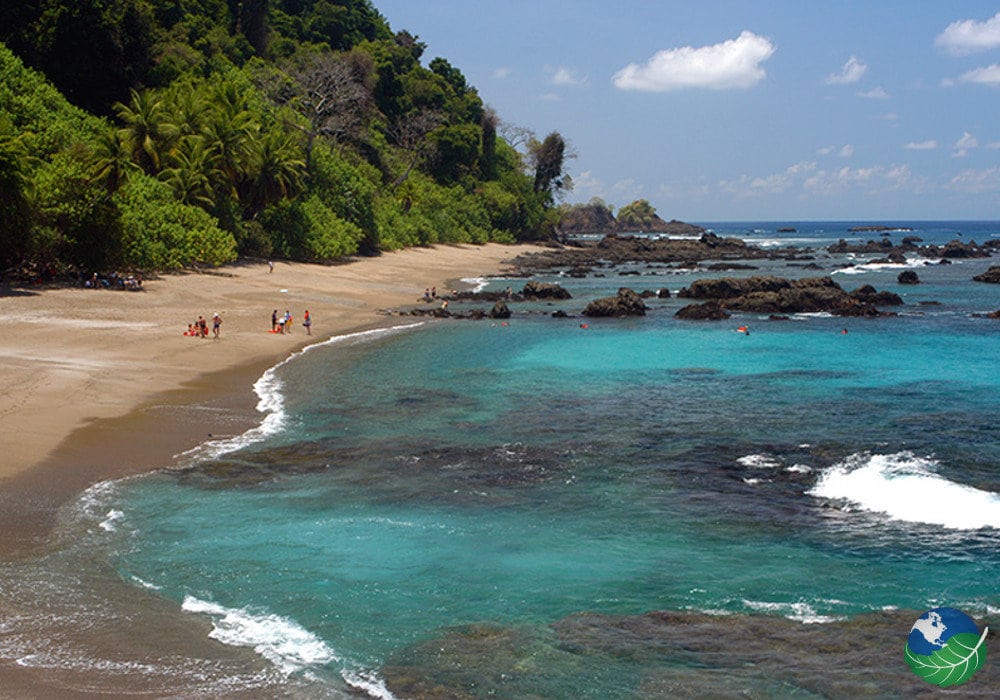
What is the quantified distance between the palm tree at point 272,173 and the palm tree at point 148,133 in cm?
548

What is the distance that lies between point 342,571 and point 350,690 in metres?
3.67

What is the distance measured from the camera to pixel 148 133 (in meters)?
53.8

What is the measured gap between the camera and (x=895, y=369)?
33250 millimetres

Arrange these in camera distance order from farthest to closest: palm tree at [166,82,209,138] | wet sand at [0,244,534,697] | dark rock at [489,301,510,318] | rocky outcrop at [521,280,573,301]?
rocky outcrop at [521,280,573,301]
palm tree at [166,82,209,138]
dark rock at [489,301,510,318]
wet sand at [0,244,534,697]

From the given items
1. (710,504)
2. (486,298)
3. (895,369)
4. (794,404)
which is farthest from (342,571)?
(486,298)

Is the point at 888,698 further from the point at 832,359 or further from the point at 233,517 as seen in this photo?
the point at 832,359

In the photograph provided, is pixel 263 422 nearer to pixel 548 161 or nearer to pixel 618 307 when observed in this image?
pixel 618 307

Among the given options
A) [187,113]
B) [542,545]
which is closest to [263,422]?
[542,545]

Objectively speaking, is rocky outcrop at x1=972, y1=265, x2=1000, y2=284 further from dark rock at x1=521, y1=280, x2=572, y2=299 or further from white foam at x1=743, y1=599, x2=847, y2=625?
white foam at x1=743, y1=599, x2=847, y2=625

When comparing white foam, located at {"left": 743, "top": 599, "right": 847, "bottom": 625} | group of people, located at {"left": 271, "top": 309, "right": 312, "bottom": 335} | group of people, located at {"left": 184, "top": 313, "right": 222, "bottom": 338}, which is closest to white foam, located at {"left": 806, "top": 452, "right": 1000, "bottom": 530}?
white foam, located at {"left": 743, "top": 599, "right": 847, "bottom": 625}

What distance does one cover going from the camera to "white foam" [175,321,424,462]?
20016 millimetres

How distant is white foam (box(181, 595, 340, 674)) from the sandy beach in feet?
13.1

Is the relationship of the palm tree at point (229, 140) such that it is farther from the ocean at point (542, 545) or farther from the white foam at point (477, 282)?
the ocean at point (542, 545)

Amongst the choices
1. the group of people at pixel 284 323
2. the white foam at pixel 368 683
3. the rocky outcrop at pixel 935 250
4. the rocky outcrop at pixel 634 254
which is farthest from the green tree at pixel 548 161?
the white foam at pixel 368 683
